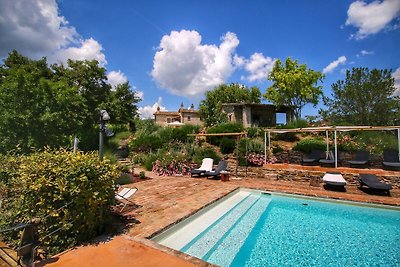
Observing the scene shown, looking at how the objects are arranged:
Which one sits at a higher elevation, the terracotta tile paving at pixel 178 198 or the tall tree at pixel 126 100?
the tall tree at pixel 126 100

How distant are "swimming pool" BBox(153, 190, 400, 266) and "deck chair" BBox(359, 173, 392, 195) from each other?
1281 millimetres

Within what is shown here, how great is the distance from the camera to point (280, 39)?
16.3 m

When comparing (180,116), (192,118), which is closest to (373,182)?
(192,118)

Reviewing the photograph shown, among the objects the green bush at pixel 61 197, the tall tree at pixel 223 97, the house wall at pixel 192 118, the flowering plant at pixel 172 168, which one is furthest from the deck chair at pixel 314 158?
the house wall at pixel 192 118

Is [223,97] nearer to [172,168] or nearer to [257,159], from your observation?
[257,159]

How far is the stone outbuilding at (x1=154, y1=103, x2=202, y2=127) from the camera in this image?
43031 mm

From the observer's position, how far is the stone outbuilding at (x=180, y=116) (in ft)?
141

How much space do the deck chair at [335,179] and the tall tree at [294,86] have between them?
20.7m

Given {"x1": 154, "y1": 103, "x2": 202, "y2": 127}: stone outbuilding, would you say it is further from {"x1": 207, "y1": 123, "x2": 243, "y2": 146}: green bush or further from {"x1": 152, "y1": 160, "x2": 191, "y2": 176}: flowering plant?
{"x1": 152, "y1": 160, "x2": 191, "y2": 176}: flowering plant

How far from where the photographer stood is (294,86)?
28.5 m

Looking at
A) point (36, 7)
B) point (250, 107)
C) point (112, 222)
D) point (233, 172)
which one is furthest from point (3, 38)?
point (250, 107)

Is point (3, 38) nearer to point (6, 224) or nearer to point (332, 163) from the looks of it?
point (6, 224)

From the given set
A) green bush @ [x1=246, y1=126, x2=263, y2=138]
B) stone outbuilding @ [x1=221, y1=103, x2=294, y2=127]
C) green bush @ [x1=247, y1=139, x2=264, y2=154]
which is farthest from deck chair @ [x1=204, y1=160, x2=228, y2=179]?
stone outbuilding @ [x1=221, y1=103, x2=294, y2=127]

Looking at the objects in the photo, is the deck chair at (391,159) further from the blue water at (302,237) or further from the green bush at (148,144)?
the green bush at (148,144)
